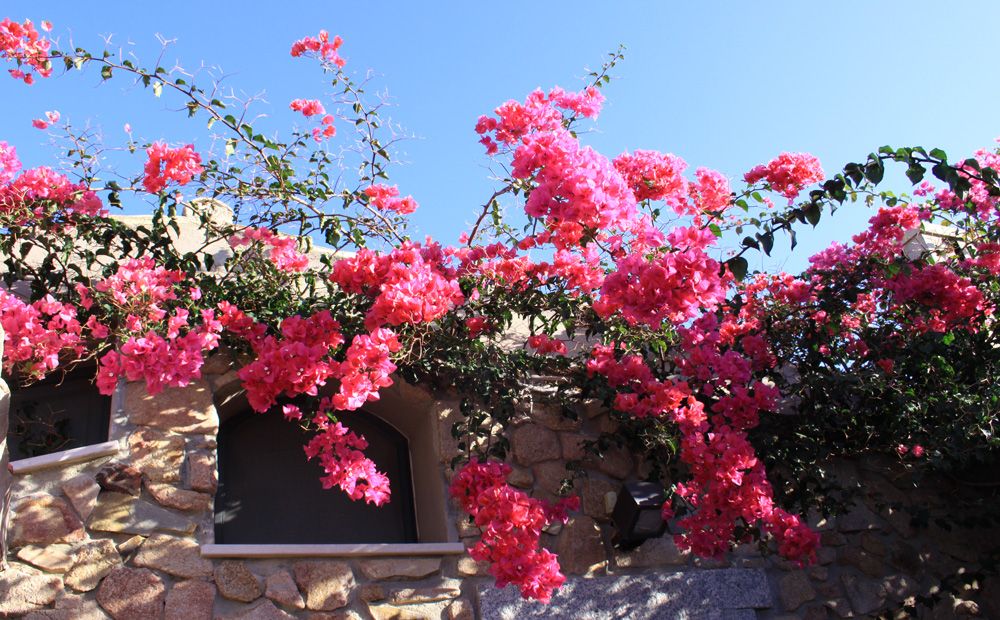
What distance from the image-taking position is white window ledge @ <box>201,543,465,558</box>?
3232mm

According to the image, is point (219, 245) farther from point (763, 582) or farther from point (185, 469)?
point (763, 582)

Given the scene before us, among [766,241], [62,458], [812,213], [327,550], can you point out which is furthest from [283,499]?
[812,213]

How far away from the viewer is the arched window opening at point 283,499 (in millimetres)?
3674

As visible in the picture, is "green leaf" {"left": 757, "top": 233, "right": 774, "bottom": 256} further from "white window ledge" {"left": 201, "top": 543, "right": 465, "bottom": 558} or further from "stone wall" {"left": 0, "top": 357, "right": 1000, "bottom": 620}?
"white window ledge" {"left": 201, "top": 543, "right": 465, "bottom": 558}

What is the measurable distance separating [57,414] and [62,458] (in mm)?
521

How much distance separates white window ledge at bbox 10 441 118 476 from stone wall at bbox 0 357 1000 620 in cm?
3

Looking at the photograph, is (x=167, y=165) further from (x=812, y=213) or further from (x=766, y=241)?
(x=812, y=213)

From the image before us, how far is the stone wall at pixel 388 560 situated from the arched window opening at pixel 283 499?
25cm

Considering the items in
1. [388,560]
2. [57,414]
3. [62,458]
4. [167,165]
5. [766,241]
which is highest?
[167,165]

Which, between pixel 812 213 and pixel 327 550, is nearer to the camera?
pixel 327 550

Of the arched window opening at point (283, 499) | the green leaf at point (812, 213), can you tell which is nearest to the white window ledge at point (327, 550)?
the arched window opening at point (283, 499)

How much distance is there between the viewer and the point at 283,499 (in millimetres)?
3773

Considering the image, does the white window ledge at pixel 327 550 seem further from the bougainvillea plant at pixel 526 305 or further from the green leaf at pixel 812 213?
the green leaf at pixel 812 213

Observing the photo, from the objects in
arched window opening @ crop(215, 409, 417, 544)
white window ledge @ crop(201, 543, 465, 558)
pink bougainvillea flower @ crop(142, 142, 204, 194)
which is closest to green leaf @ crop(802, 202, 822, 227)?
white window ledge @ crop(201, 543, 465, 558)
